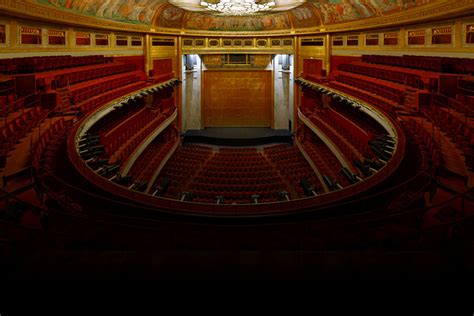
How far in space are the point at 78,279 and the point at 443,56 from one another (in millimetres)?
10653

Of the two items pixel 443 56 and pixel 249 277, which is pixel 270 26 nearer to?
pixel 443 56

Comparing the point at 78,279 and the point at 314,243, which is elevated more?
the point at 78,279

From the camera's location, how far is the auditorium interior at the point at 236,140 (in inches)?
101

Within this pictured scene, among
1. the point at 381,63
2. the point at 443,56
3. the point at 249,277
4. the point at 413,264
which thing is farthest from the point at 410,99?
the point at 249,277

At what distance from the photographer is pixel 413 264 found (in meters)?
2.30

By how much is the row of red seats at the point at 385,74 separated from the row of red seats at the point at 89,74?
8.56 metres

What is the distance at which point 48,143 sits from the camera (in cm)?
616

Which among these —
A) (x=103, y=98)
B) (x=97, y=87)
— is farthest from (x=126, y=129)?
(x=103, y=98)

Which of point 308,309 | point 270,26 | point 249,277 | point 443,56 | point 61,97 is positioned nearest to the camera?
point 308,309

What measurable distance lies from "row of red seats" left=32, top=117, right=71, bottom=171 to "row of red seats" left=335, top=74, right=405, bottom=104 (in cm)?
739

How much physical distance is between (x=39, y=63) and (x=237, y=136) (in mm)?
10606

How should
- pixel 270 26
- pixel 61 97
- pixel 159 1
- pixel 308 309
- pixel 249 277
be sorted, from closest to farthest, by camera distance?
pixel 308 309, pixel 249 277, pixel 61 97, pixel 159 1, pixel 270 26

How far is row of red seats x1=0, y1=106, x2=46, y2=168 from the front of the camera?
5.31m

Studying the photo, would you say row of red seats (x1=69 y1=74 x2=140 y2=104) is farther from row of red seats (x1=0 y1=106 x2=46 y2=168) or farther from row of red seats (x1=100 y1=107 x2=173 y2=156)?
row of red seats (x1=0 y1=106 x2=46 y2=168)
